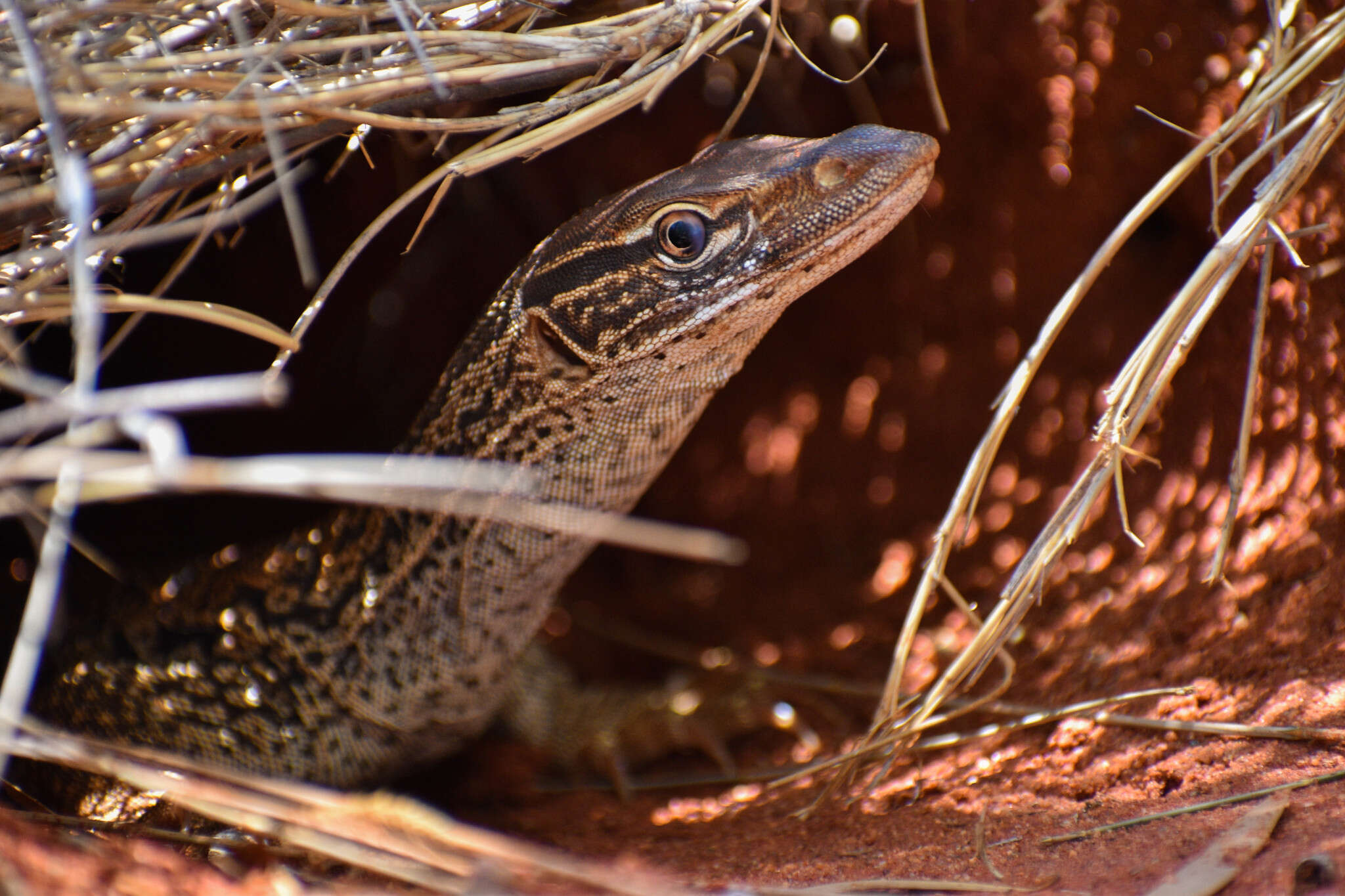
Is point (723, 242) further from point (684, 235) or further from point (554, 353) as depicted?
point (554, 353)

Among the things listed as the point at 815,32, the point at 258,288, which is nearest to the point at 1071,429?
the point at 815,32

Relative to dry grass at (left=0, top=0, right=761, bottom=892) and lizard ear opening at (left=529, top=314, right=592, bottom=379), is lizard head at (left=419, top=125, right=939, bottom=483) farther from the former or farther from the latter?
dry grass at (left=0, top=0, right=761, bottom=892)

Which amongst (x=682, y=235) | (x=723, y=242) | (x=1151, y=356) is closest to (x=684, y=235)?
(x=682, y=235)

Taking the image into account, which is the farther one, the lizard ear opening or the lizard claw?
the lizard claw

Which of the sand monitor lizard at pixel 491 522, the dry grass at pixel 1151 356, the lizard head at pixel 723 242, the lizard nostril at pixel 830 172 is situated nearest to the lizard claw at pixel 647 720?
the sand monitor lizard at pixel 491 522

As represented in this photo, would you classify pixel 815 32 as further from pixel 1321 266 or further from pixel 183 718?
pixel 183 718

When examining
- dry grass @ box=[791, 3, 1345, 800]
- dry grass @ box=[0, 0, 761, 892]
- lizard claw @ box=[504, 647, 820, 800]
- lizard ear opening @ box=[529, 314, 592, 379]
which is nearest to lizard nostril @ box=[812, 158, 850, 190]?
dry grass @ box=[0, 0, 761, 892]

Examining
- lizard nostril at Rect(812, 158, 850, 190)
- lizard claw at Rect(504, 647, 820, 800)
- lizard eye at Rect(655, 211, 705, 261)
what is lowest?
lizard claw at Rect(504, 647, 820, 800)
